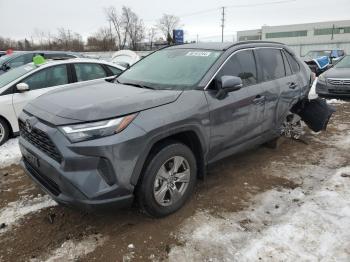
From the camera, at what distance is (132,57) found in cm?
1511

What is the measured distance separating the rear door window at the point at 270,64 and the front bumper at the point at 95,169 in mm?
2419

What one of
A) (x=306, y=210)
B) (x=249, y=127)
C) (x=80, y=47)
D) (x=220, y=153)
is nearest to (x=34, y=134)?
(x=220, y=153)

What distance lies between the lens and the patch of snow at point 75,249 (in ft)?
9.51

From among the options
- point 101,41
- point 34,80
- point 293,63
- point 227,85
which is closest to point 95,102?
point 227,85

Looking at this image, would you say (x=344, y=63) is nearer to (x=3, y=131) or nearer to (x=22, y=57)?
(x=3, y=131)

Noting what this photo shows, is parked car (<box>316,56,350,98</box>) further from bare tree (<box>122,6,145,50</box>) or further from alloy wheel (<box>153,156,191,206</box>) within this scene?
bare tree (<box>122,6,145,50</box>)

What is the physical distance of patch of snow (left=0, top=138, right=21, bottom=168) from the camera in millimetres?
5276

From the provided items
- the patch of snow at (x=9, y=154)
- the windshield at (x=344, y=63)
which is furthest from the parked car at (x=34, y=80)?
the windshield at (x=344, y=63)

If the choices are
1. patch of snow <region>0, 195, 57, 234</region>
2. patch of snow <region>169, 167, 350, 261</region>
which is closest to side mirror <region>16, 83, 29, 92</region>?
patch of snow <region>0, 195, 57, 234</region>

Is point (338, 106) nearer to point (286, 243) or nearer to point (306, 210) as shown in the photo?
point (306, 210)

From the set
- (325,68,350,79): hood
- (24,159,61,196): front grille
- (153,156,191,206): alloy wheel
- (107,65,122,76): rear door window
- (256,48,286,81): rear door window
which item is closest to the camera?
(24,159,61,196): front grille

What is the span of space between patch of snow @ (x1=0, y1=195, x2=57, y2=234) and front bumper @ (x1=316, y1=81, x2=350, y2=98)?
9012mm

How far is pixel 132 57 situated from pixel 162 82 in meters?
11.8

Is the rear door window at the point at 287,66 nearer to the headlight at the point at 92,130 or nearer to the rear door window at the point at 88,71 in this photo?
the headlight at the point at 92,130
